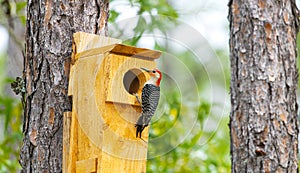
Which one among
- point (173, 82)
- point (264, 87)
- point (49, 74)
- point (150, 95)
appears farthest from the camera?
point (264, 87)

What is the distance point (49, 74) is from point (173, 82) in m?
0.56

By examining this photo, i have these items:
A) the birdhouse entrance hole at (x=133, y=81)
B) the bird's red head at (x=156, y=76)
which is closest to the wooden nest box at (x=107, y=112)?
the birdhouse entrance hole at (x=133, y=81)

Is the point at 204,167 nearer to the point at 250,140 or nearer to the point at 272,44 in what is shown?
the point at 250,140

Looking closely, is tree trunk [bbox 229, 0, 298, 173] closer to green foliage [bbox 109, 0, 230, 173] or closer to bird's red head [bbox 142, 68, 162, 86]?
green foliage [bbox 109, 0, 230, 173]

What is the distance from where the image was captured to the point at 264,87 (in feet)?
12.3

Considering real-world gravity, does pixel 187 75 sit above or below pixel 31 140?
above

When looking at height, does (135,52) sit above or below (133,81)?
above

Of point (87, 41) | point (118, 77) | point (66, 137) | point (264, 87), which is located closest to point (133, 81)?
point (118, 77)

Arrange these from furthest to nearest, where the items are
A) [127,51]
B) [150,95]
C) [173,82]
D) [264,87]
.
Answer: [264,87], [173,82], [127,51], [150,95]

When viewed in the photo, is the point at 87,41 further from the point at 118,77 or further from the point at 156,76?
the point at 156,76

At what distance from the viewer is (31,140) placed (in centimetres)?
259

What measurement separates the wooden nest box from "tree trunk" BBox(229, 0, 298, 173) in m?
1.43

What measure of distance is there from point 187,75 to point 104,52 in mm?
353

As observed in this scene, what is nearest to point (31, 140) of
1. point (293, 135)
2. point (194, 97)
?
→ point (194, 97)
